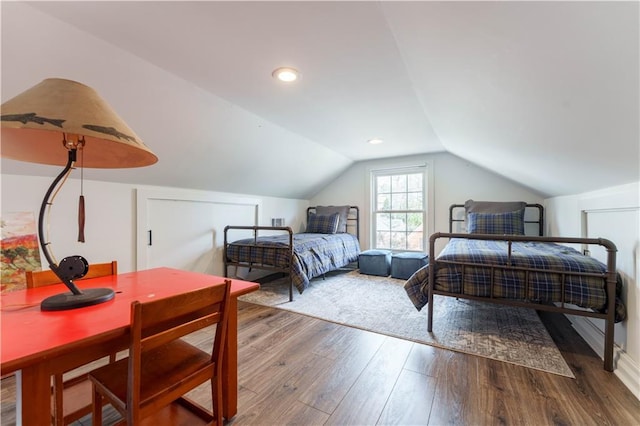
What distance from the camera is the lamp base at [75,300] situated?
0.93 meters

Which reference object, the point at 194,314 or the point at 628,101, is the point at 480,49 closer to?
the point at 628,101

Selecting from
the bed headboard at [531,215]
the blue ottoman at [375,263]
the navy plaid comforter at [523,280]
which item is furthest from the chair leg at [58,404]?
the bed headboard at [531,215]

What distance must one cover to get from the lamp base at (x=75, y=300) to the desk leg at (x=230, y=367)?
49 centimetres

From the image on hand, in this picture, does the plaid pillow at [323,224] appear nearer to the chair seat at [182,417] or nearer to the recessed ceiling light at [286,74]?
the recessed ceiling light at [286,74]

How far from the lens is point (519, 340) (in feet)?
6.61

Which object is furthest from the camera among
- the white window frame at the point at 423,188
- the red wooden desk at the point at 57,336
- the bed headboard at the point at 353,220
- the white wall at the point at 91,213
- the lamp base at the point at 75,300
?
the bed headboard at the point at 353,220

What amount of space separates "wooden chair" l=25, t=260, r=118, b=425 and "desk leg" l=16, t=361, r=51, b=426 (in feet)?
1.22

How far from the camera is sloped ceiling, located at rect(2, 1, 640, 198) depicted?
0.99m

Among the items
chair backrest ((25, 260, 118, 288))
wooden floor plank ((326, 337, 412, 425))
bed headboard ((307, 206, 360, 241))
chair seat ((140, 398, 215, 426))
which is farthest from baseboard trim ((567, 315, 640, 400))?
bed headboard ((307, 206, 360, 241))

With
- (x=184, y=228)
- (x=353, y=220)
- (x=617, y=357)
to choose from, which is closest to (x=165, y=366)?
(x=184, y=228)

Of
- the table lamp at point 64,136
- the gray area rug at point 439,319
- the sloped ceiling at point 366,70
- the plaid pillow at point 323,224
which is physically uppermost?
the sloped ceiling at point 366,70

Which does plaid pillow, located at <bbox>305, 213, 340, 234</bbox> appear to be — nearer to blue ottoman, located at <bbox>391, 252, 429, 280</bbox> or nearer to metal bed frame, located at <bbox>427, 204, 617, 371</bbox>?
blue ottoman, located at <bbox>391, 252, 429, 280</bbox>

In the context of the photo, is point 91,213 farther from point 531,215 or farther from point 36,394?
point 531,215

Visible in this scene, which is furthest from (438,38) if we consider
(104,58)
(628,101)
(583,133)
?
(104,58)
